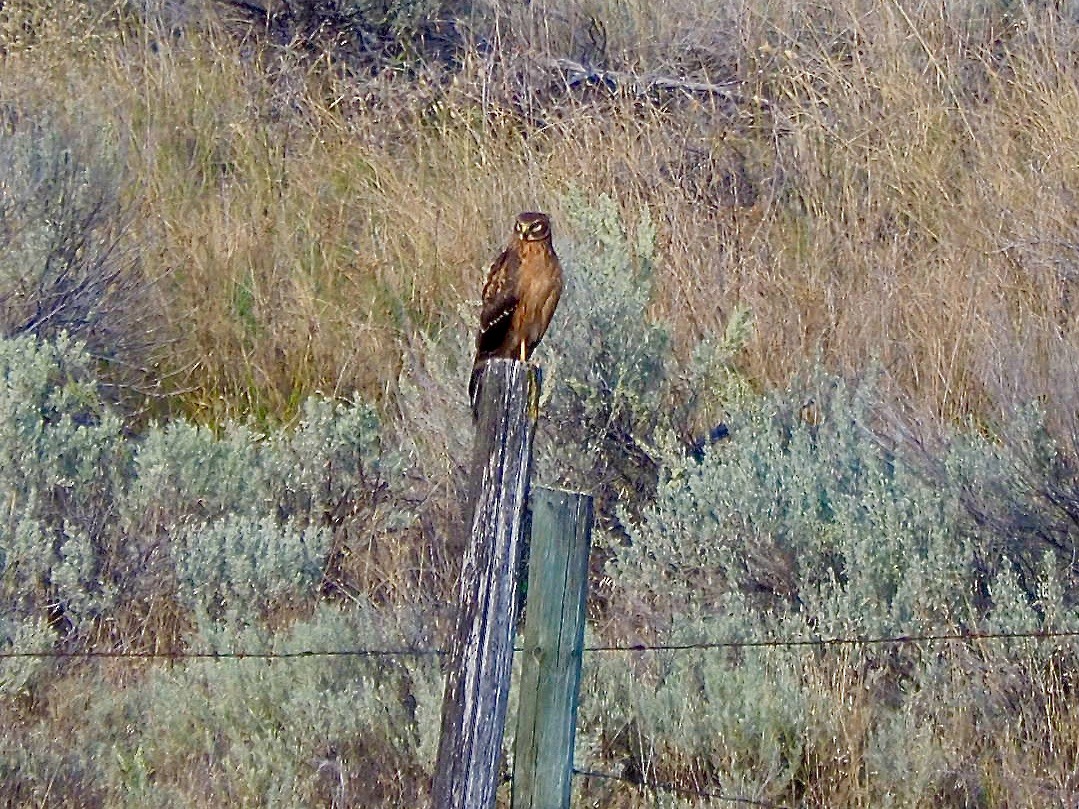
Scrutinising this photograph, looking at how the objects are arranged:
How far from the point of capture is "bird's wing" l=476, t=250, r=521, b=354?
4.35 m

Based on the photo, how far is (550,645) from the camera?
275 cm

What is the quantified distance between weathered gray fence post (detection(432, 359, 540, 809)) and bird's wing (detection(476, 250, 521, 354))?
5.62 ft

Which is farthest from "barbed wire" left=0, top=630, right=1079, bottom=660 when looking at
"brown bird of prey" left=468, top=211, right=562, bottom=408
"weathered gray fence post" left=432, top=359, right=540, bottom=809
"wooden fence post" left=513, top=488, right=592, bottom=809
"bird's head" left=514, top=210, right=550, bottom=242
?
"bird's head" left=514, top=210, right=550, bottom=242

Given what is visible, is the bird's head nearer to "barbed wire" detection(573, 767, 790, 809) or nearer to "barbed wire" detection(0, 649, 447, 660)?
"barbed wire" detection(0, 649, 447, 660)

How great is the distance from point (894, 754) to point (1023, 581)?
3.37 ft

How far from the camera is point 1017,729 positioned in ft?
13.5

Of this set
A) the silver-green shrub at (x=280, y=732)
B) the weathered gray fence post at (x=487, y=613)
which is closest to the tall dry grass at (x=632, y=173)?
the silver-green shrub at (x=280, y=732)

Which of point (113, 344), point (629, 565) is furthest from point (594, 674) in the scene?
point (113, 344)

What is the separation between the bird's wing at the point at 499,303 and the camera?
435 centimetres

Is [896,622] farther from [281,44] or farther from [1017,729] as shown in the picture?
[281,44]

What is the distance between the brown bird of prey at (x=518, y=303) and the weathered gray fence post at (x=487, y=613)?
165 centimetres

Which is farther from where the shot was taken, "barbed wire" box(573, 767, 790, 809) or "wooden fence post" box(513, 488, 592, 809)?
"barbed wire" box(573, 767, 790, 809)

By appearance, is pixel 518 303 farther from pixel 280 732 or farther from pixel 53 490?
pixel 53 490

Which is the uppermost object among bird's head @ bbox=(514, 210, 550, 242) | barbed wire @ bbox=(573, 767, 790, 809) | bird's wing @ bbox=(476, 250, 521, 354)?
bird's head @ bbox=(514, 210, 550, 242)
